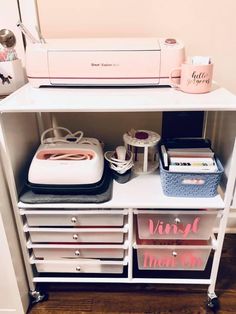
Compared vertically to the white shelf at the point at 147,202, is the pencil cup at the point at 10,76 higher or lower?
higher

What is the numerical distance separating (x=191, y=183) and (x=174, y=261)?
1.10ft

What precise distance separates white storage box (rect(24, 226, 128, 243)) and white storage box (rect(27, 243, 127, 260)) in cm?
2

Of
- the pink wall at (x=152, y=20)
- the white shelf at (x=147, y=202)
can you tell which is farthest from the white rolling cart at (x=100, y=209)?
the pink wall at (x=152, y=20)

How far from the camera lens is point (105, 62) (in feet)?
3.02

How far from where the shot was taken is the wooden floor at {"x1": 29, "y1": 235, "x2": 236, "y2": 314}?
3.58 ft

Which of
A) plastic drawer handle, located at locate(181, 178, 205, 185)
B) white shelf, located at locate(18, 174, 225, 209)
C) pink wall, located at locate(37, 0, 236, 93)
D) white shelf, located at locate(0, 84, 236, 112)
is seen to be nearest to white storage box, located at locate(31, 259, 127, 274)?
white shelf, located at locate(18, 174, 225, 209)

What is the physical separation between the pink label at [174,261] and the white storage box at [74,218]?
0.20 m

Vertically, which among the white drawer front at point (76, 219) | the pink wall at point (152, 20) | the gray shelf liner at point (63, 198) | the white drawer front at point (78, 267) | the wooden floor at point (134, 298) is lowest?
the wooden floor at point (134, 298)

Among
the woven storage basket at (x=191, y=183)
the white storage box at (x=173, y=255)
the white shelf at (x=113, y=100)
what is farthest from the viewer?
the white storage box at (x=173, y=255)

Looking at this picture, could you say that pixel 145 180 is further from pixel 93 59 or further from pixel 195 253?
pixel 93 59

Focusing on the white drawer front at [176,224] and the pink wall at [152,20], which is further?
the pink wall at [152,20]

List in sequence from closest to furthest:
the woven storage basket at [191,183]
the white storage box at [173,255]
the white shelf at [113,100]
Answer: the white shelf at [113,100]
the woven storage basket at [191,183]
the white storage box at [173,255]

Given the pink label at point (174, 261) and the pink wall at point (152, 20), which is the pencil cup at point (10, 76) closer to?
the pink wall at point (152, 20)

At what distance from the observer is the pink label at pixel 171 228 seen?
0.98 m
